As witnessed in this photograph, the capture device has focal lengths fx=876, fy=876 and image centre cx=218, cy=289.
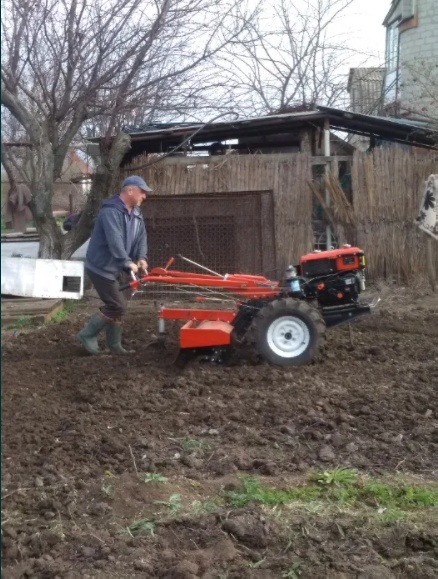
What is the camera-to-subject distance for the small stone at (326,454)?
556 centimetres

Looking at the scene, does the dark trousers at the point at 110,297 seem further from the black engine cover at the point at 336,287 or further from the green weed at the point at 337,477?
the green weed at the point at 337,477

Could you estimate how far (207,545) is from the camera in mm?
4305

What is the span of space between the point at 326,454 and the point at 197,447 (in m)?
0.83

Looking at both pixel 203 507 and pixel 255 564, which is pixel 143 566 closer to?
pixel 255 564

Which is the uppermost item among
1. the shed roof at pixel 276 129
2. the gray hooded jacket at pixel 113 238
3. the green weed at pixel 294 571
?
the shed roof at pixel 276 129

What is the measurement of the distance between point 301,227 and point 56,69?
13.8 feet

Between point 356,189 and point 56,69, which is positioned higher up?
point 56,69

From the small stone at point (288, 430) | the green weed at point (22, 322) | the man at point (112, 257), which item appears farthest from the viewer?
the green weed at point (22, 322)

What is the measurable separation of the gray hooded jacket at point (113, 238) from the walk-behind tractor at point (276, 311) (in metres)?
0.39

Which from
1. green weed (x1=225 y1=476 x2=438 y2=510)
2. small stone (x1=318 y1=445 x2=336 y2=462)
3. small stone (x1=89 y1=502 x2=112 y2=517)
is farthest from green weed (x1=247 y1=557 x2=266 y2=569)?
small stone (x1=318 y1=445 x2=336 y2=462)

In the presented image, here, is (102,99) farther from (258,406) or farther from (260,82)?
(260,82)

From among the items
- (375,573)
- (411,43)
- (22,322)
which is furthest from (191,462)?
(411,43)

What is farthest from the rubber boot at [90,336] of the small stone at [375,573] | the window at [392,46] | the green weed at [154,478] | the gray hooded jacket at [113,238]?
the window at [392,46]

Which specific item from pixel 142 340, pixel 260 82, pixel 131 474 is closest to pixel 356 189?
pixel 142 340
